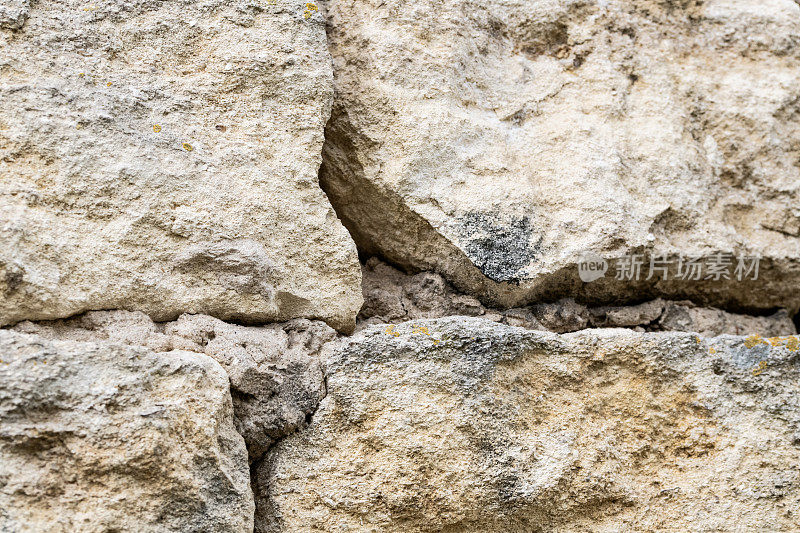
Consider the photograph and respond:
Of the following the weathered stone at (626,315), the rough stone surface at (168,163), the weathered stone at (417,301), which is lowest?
the weathered stone at (626,315)

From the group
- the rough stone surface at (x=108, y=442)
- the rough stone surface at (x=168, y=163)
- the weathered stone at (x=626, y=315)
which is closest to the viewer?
the rough stone surface at (x=108, y=442)

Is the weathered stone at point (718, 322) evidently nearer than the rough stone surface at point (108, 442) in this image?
No

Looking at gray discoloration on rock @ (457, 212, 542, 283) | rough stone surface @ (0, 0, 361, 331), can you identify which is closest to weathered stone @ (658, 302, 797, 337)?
gray discoloration on rock @ (457, 212, 542, 283)

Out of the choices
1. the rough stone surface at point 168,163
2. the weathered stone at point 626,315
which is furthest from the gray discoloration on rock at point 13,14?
the weathered stone at point 626,315

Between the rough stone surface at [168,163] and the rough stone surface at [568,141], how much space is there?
5.6 inches

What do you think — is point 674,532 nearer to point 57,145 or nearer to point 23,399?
point 23,399

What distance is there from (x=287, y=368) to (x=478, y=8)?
90cm

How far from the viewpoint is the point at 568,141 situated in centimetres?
154

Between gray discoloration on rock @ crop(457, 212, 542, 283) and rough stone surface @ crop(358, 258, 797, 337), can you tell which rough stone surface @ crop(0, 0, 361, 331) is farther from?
gray discoloration on rock @ crop(457, 212, 542, 283)

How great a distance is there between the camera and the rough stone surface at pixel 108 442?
102cm

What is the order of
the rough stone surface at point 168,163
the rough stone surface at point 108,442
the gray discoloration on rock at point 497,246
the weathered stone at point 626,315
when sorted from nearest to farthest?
1. the rough stone surface at point 108,442
2. the rough stone surface at point 168,163
3. the gray discoloration on rock at point 497,246
4. the weathered stone at point 626,315

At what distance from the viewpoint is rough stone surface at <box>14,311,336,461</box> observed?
120 cm

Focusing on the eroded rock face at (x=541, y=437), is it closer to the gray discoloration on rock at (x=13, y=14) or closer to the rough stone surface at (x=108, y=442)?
the rough stone surface at (x=108, y=442)

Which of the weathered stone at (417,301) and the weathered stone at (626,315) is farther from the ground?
the weathered stone at (417,301)
